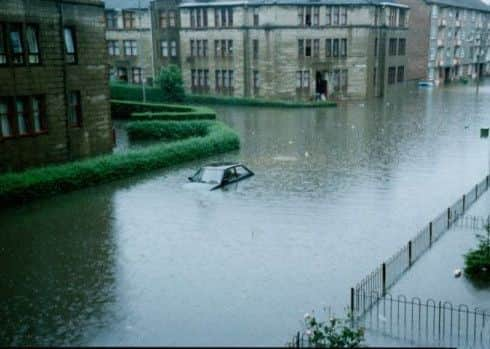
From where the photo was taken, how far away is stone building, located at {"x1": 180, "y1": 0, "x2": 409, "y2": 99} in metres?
56.4

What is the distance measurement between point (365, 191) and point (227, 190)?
5.48 metres

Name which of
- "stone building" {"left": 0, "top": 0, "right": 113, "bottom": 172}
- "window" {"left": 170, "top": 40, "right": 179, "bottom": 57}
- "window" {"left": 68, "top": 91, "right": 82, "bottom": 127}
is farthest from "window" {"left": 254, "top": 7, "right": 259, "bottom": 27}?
"window" {"left": 68, "top": 91, "right": 82, "bottom": 127}

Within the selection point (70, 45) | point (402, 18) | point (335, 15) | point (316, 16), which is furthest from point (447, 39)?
point (70, 45)

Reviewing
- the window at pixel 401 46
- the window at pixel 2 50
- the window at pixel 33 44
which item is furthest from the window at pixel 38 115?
the window at pixel 401 46

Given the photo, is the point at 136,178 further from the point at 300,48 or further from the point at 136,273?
the point at 300,48

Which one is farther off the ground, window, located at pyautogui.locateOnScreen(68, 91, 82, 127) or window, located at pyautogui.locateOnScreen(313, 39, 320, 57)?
window, located at pyautogui.locateOnScreen(313, 39, 320, 57)

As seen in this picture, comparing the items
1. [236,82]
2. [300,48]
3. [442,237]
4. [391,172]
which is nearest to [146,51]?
[236,82]

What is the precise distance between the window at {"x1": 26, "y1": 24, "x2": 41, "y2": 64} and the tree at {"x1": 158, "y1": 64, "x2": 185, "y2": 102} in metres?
30.2

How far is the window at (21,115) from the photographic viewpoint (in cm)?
2523

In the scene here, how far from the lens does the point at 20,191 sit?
859 inches

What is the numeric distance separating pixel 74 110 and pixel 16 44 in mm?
4784

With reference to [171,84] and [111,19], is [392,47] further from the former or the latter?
[111,19]

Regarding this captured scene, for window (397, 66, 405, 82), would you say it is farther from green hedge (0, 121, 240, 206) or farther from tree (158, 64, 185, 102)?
green hedge (0, 121, 240, 206)

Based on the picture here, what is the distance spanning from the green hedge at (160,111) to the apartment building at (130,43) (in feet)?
53.6
